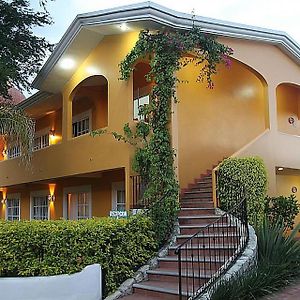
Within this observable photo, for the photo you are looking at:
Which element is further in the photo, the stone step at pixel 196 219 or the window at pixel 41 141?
the window at pixel 41 141

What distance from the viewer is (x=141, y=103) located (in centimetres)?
1480

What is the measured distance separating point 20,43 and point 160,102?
665 cm

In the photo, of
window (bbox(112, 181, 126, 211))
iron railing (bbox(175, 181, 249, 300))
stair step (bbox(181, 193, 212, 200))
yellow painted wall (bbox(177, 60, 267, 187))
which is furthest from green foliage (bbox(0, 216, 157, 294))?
window (bbox(112, 181, 126, 211))

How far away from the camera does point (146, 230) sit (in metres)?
9.97

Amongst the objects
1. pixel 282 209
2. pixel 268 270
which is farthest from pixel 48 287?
pixel 282 209

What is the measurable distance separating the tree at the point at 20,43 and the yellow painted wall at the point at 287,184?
996cm

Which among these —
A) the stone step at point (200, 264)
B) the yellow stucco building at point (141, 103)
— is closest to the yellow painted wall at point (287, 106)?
the yellow stucco building at point (141, 103)

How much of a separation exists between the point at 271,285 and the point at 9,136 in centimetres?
782

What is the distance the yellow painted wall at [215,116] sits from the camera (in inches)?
538

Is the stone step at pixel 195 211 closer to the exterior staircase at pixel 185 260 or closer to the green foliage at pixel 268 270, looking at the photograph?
Result: the exterior staircase at pixel 185 260

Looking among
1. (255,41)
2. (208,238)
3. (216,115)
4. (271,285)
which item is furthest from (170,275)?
(255,41)

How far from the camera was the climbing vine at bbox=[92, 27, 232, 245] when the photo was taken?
10.7 m

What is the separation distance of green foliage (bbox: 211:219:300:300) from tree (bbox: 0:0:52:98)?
28.3 ft

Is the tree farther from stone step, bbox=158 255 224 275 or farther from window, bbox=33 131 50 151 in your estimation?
stone step, bbox=158 255 224 275
